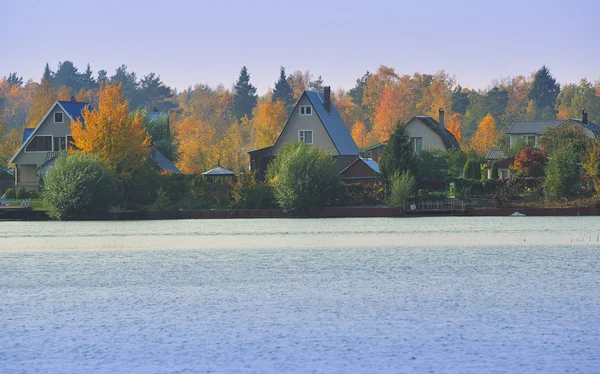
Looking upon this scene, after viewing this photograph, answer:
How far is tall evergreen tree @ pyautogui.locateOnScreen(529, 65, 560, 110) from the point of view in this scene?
581 feet

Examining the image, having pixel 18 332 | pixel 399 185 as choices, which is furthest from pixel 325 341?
pixel 399 185

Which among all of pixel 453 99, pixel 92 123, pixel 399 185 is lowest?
pixel 399 185

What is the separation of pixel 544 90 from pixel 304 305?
159 metres

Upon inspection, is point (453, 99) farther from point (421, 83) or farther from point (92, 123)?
point (92, 123)

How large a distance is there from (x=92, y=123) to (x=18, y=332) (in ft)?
176

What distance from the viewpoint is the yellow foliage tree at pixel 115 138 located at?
7375cm

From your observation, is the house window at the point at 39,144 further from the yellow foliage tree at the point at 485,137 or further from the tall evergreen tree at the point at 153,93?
the tall evergreen tree at the point at 153,93

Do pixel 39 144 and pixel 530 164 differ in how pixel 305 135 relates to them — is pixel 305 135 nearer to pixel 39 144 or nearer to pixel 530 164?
pixel 530 164

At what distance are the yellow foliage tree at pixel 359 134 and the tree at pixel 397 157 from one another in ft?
272

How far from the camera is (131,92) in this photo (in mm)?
188625

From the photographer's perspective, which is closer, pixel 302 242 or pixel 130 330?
pixel 130 330

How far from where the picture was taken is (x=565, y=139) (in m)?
83.2

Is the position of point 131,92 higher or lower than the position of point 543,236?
higher

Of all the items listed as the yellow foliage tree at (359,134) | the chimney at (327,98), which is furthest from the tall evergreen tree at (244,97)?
the chimney at (327,98)
